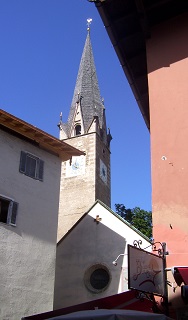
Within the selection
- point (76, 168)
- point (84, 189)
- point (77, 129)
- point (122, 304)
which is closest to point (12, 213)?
point (122, 304)

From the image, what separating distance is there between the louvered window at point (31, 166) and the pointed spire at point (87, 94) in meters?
31.3

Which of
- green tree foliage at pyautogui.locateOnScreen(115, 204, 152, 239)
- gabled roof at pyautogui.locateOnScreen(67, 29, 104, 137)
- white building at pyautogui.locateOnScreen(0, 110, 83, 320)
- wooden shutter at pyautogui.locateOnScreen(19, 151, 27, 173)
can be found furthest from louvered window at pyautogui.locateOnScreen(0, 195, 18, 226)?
gabled roof at pyautogui.locateOnScreen(67, 29, 104, 137)

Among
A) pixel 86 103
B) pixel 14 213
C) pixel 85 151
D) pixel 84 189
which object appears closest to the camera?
pixel 14 213

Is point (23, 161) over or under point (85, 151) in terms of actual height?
under

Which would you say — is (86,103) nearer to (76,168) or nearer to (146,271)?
(76,168)

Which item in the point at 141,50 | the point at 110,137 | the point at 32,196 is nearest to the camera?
the point at 141,50

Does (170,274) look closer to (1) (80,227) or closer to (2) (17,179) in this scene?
(2) (17,179)

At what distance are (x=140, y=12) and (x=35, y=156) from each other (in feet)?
27.6

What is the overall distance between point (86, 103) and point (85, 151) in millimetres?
9035

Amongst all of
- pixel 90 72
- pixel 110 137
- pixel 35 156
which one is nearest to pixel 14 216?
pixel 35 156

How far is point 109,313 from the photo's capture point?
6.12 meters

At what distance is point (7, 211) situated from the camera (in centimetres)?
1382

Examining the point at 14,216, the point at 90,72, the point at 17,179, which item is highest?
the point at 90,72

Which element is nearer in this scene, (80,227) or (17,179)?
(17,179)
